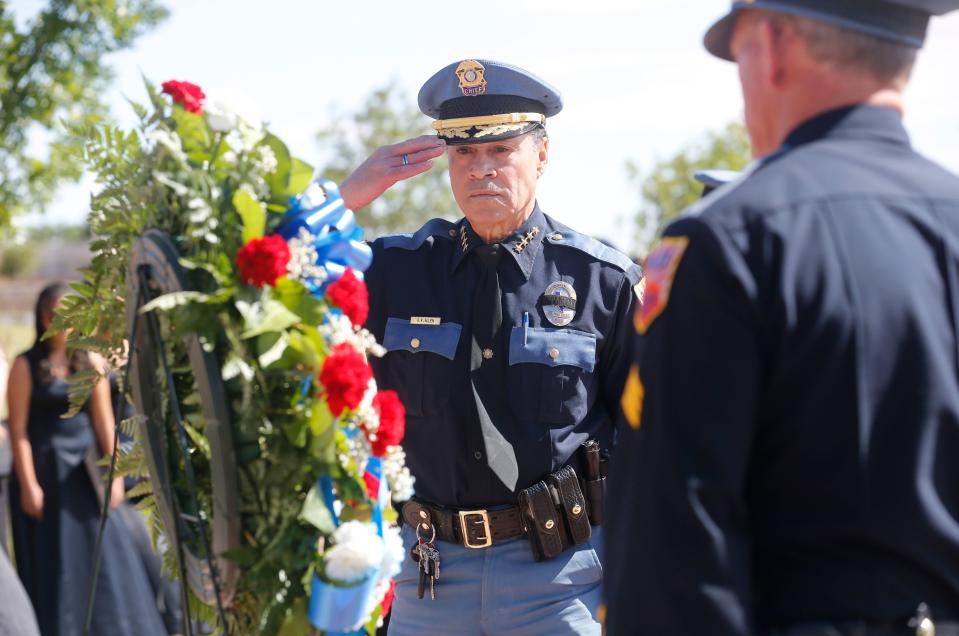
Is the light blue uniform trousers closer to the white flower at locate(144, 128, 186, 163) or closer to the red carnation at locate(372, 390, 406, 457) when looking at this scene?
the red carnation at locate(372, 390, 406, 457)

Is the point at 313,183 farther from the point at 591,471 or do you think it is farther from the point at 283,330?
the point at 591,471

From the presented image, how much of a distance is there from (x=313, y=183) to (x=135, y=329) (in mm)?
520

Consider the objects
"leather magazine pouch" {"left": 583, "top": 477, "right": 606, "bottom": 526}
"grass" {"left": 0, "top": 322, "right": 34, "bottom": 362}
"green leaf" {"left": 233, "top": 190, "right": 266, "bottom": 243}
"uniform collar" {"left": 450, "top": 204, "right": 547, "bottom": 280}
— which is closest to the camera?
"green leaf" {"left": 233, "top": 190, "right": 266, "bottom": 243}

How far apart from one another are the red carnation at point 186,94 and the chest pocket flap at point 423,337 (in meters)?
1.32

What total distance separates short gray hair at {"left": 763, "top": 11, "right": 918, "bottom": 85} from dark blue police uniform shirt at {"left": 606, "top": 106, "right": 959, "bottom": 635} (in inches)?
8.4

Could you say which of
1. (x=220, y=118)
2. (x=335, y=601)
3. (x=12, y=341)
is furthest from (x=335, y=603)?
(x=12, y=341)

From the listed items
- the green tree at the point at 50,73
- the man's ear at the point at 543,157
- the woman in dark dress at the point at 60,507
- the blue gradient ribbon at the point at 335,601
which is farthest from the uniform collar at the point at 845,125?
the green tree at the point at 50,73

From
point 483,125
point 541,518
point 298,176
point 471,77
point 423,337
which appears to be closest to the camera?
point 298,176

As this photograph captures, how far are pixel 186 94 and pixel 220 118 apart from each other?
136 mm

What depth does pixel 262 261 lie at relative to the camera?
7.50 feet

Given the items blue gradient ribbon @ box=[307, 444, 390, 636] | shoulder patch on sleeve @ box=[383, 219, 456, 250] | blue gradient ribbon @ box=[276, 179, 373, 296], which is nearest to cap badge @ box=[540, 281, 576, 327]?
shoulder patch on sleeve @ box=[383, 219, 456, 250]

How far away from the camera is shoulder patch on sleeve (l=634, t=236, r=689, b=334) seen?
180 cm

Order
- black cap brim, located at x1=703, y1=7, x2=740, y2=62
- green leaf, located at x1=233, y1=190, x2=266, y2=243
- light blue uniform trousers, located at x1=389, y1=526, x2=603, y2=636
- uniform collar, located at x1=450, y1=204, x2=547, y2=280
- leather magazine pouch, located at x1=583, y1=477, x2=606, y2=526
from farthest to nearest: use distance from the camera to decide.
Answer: uniform collar, located at x1=450, y1=204, x2=547, y2=280
leather magazine pouch, located at x1=583, y1=477, x2=606, y2=526
light blue uniform trousers, located at x1=389, y1=526, x2=603, y2=636
green leaf, located at x1=233, y1=190, x2=266, y2=243
black cap brim, located at x1=703, y1=7, x2=740, y2=62

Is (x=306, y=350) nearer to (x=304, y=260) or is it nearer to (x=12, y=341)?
(x=304, y=260)
